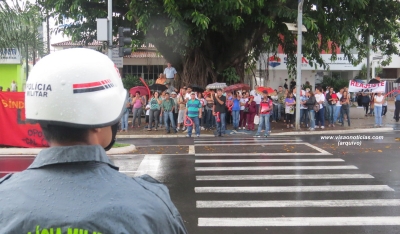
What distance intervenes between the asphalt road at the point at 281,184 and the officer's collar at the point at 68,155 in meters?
4.79

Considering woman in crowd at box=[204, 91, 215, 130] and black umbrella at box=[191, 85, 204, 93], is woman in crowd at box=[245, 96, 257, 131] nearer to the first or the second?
woman in crowd at box=[204, 91, 215, 130]

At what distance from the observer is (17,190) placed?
4.75 feet

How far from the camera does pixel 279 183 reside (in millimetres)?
9023

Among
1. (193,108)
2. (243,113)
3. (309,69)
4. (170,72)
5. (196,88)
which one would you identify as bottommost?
(243,113)

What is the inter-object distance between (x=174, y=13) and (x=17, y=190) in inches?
689

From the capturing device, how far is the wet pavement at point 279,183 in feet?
21.3

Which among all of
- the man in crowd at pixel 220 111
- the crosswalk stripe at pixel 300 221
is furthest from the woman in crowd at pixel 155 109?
the crosswalk stripe at pixel 300 221

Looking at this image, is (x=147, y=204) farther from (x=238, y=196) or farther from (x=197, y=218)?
(x=238, y=196)

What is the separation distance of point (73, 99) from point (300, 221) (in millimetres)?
5537

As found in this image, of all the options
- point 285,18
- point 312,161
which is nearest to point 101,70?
point 312,161

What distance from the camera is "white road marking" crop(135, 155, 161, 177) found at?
10329mm

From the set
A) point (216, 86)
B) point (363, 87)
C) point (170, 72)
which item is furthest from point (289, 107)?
point (170, 72)

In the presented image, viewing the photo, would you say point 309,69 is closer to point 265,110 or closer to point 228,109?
point 228,109

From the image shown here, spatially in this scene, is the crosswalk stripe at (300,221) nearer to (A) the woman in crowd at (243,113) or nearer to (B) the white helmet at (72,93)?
(B) the white helmet at (72,93)
